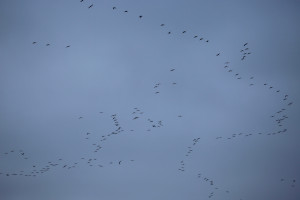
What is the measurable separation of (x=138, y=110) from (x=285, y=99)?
51.1ft

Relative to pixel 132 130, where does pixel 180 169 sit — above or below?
below

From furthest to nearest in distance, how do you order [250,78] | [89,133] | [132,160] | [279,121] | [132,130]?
[132,160], [132,130], [89,133], [279,121], [250,78]

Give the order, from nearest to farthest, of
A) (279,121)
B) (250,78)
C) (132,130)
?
1. (250,78)
2. (279,121)
3. (132,130)

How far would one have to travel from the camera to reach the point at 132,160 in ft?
128

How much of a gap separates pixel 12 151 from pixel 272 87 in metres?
32.8

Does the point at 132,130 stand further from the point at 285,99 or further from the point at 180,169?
the point at 285,99

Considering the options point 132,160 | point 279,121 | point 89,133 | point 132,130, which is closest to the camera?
point 279,121

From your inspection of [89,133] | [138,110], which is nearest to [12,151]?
[89,133]

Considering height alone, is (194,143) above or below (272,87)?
below

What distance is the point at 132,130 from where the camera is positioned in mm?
34781

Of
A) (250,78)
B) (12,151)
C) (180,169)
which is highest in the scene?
(250,78)

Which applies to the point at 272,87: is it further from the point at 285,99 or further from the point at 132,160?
the point at 132,160

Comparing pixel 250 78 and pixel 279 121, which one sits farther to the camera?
pixel 279 121

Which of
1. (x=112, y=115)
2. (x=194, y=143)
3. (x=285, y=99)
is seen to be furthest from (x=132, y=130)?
(x=285, y=99)
